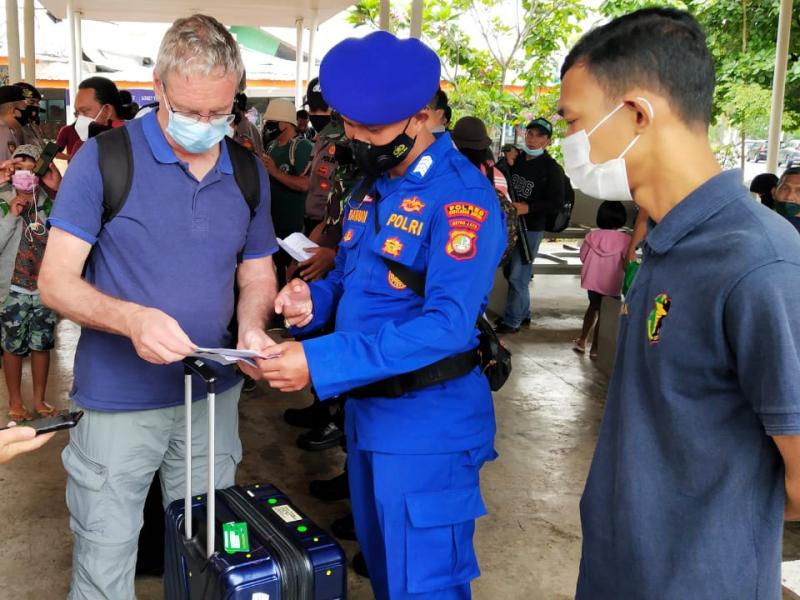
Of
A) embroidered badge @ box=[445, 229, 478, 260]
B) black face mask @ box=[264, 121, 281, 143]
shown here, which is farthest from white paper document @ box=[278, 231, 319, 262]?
black face mask @ box=[264, 121, 281, 143]

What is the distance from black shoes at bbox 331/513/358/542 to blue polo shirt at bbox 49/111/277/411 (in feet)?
4.76

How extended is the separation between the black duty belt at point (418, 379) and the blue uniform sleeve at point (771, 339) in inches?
35.9

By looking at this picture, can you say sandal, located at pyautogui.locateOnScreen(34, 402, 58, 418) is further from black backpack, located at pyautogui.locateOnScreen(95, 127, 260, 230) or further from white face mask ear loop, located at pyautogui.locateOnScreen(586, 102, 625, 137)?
white face mask ear loop, located at pyautogui.locateOnScreen(586, 102, 625, 137)

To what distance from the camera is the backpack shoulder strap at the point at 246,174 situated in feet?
6.49

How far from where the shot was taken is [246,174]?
1993mm

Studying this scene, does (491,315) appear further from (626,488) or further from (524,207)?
(626,488)

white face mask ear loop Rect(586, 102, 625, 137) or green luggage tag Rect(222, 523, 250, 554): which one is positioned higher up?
white face mask ear loop Rect(586, 102, 625, 137)

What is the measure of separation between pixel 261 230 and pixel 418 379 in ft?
2.00

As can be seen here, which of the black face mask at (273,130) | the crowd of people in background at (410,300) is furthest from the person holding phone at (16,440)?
the black face mask at (273,130)

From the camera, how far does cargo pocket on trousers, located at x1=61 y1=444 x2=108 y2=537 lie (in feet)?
6.05

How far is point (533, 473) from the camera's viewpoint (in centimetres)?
390

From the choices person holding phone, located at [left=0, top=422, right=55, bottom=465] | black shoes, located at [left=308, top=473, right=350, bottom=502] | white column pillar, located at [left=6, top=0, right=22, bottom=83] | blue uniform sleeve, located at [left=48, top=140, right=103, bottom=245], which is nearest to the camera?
person holding phone, located at [left=0, top=422, right=55, bottom=465]

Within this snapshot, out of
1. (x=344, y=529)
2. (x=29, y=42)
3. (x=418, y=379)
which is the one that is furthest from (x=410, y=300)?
(x=29, y=42)

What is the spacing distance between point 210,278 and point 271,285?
253mm
